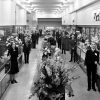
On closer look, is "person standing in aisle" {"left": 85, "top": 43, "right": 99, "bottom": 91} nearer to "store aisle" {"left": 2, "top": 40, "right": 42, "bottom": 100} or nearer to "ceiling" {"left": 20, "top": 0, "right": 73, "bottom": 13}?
"store aisle" {"left": 2, "top": 40, "right": 42, "bottom": 100}

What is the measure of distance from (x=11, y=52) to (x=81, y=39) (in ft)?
24.0

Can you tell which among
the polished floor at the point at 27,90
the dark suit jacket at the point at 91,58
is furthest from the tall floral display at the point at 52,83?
the dark suit jacket at the point at 91,58

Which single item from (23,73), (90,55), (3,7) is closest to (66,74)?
Result: (90,55)

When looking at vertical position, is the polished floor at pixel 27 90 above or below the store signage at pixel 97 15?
below

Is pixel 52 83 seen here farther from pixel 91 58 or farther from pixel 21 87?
pixel 21 87

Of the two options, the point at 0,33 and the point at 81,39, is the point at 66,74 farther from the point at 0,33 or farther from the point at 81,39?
the point at 81,39

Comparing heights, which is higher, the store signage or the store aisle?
the store signage

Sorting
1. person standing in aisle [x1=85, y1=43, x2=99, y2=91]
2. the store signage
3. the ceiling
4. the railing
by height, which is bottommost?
the railing

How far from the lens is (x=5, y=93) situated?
7652 millimetres

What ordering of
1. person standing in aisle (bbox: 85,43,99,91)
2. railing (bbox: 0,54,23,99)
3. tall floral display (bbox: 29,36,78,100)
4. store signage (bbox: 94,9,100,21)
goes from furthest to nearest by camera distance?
store signage (bbox: 94,9,100,21) < person standing in aisle (bbox: 85,43,99,91) < railing (bbox: 0,54,23,99) < tall floral display (bbox: 29,36,78,100)

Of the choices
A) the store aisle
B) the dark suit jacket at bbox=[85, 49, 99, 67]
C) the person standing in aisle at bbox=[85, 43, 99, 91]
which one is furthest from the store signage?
the dark suit jacket at bbox=[85, 49, 99, 67]

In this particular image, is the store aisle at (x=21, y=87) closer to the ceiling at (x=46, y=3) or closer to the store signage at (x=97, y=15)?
the store signage at (x=97, y=15)

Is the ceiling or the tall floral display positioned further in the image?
the ceiling

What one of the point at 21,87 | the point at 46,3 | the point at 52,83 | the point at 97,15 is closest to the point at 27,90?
the point at 21,87
